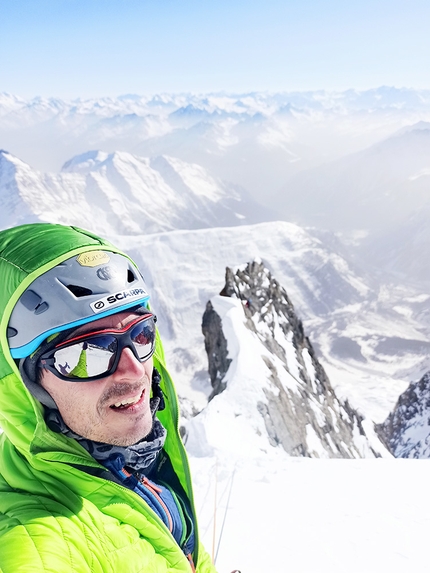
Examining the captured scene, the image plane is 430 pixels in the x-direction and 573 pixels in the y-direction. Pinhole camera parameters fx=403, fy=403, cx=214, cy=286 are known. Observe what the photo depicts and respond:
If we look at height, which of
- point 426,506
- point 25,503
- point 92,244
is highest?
point 92,244

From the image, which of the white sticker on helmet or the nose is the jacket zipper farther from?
the white sticker on helmet

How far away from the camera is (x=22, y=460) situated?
2.62 m

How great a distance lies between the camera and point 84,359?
8.94ft

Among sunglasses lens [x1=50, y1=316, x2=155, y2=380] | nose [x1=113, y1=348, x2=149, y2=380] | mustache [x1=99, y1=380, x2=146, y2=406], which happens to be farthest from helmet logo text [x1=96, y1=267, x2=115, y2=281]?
mustache [x1=99, y1=380, x2=146, y2=406]

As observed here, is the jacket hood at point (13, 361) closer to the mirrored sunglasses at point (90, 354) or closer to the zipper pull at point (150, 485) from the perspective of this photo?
the mirrored sunglasses at point (90, 354)

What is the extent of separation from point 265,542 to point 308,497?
1754 millimetres

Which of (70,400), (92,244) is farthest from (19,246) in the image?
(70,400)

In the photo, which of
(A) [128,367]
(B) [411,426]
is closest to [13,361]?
(A) [128,367]

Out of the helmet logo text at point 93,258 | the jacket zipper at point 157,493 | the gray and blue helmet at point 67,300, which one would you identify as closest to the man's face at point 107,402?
the gray and blue helmet at point 67,300

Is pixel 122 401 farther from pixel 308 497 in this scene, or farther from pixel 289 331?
pixel 289 331

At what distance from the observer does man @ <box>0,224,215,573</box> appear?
2.50m

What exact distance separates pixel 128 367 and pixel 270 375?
67.4 feet

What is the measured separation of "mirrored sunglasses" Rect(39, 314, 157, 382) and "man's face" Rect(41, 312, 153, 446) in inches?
1.6

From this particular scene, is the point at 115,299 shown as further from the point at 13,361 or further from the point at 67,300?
the point at 13,361
